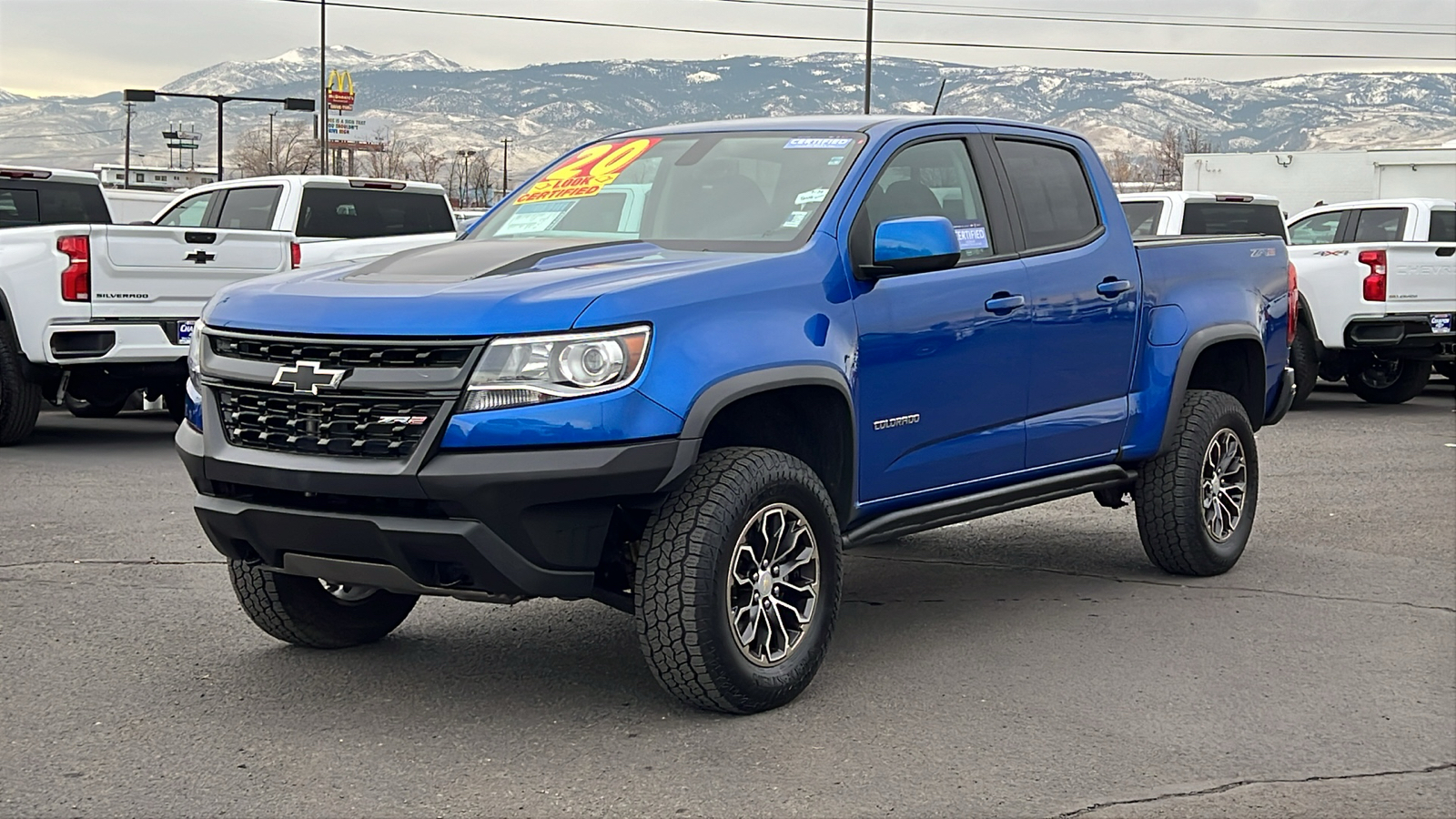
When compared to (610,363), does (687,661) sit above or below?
below

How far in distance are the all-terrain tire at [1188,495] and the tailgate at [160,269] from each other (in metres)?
6.59

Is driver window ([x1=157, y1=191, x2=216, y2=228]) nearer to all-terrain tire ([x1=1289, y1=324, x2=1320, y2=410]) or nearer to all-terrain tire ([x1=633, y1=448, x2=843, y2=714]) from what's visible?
all-terrain tire ([x1=1289, y1=324, x2=1320, y2=410])

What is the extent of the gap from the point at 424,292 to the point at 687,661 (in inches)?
52.2

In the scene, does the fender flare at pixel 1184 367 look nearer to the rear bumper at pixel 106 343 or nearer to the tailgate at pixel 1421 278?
the rear bumper at pixel 106 343

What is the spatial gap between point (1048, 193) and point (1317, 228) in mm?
11324

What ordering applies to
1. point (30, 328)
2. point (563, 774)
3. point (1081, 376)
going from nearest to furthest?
A: point (563, 774)
point (1081, 376)
point (30, 328)

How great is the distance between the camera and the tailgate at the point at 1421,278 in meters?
14.8

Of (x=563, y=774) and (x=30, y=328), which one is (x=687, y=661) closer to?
(x=563, y=774)

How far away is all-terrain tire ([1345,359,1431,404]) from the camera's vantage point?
16.2m

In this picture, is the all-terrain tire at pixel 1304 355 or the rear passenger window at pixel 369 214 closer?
the rear passenger window at pixel 369 214

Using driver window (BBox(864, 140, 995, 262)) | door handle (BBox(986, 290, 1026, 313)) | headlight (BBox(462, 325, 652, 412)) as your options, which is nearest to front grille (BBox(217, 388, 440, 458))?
headlight (BBox(462, 325, 652, 412))

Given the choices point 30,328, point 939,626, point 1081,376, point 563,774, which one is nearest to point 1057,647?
point 939,626

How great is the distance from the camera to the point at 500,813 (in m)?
4.17

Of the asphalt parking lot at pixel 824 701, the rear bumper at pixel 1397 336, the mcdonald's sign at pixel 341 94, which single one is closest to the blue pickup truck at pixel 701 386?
the asphalt parking lot at pixel 824 701
